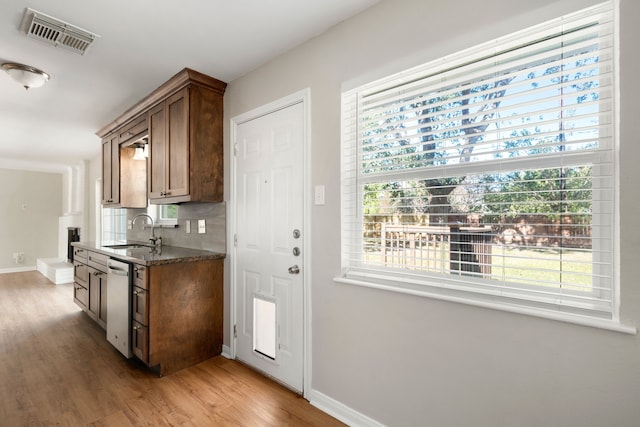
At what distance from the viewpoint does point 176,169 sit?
2.72m

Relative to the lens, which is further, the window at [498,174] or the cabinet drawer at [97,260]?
the cabinet drawer at [97,260]

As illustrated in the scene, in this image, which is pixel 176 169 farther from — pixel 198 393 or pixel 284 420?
pixel 284 420

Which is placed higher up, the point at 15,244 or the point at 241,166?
the point at 241,166

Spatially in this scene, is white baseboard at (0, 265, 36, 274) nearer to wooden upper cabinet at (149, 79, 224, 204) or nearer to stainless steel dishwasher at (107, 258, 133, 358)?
stainless steel dishwasher at (107, 258, 133, 358)

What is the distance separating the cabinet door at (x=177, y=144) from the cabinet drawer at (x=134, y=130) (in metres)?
0.62

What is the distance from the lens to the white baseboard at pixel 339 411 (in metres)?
1.80

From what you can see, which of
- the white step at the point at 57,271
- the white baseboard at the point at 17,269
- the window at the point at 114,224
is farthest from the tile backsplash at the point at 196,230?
the white baseboard at the point at 17,269

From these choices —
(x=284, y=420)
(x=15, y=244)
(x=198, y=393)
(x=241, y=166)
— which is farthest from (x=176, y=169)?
(x=15, y=244)

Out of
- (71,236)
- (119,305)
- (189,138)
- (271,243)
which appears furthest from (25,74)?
(71,236)

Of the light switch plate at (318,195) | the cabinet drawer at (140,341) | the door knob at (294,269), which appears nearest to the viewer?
the light switch plate at (318,195)

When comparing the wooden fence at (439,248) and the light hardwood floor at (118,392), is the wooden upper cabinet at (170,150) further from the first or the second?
the wooden fence at (439,248)

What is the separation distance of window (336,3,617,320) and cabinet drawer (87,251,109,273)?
2.53 meters

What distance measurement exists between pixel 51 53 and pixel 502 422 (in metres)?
3.53

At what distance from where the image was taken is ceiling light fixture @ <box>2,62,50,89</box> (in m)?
2.40
